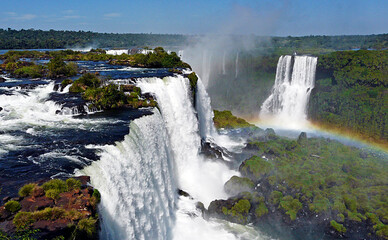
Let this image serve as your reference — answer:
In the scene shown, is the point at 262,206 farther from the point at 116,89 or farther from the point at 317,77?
the point at 317,77

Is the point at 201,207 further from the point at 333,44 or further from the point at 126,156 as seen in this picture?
the point at 333,44

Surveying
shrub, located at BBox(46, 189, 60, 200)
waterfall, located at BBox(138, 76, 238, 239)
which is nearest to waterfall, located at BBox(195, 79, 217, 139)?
waterfall, located at BBox(138, 76, 238, 239)

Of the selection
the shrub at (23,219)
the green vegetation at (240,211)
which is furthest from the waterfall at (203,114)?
the shrub at (23,219)

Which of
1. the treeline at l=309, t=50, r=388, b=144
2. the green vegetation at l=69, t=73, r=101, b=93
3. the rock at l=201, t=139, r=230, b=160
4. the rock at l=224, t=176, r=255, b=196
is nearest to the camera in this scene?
the rock at l=224, t=176, r=255, b=196

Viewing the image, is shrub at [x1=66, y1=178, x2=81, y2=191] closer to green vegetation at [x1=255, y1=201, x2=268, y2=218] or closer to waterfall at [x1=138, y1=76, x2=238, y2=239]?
waterfall at [x1=138, y1=76, x2=238, y2=239]

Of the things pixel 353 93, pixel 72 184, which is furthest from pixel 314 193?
pixel 353 93
